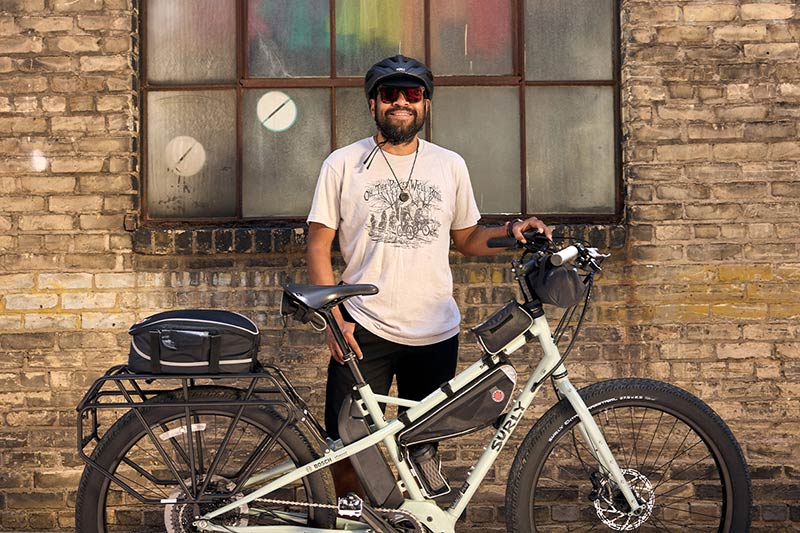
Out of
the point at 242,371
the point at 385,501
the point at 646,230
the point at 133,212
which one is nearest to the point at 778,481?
the point at 646,230

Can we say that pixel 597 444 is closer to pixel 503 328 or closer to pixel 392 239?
pixel 503 328

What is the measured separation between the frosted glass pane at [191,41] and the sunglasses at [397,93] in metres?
1.66

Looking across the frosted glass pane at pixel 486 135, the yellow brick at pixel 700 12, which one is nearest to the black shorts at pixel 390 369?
the frosted glass pane at pixel 486 135

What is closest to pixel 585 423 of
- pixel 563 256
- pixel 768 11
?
pixel 563 256

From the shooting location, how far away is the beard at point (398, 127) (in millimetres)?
3643

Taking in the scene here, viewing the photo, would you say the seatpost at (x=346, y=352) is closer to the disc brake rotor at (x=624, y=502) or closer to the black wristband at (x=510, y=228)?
the black wristband at (x=510, y=228)

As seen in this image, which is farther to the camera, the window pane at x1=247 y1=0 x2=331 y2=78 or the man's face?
the window pane at x1=247 y1=0 x2=331 y2=78

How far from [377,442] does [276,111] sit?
87.1 inches

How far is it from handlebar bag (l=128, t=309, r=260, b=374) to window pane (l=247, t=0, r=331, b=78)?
2057 millimetres

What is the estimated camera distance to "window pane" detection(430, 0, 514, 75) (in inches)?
198

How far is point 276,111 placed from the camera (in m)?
5.06

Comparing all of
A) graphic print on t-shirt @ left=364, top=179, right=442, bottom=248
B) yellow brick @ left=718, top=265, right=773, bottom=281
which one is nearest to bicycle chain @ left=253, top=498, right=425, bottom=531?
graphic print on t-shirt @ left=364, top=179, right=442, bottom=248

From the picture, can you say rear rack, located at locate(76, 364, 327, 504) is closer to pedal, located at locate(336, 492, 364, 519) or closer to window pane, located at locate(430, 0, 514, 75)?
pedal, located at locate(336, 492, 364, 519)

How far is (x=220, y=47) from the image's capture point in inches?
199
